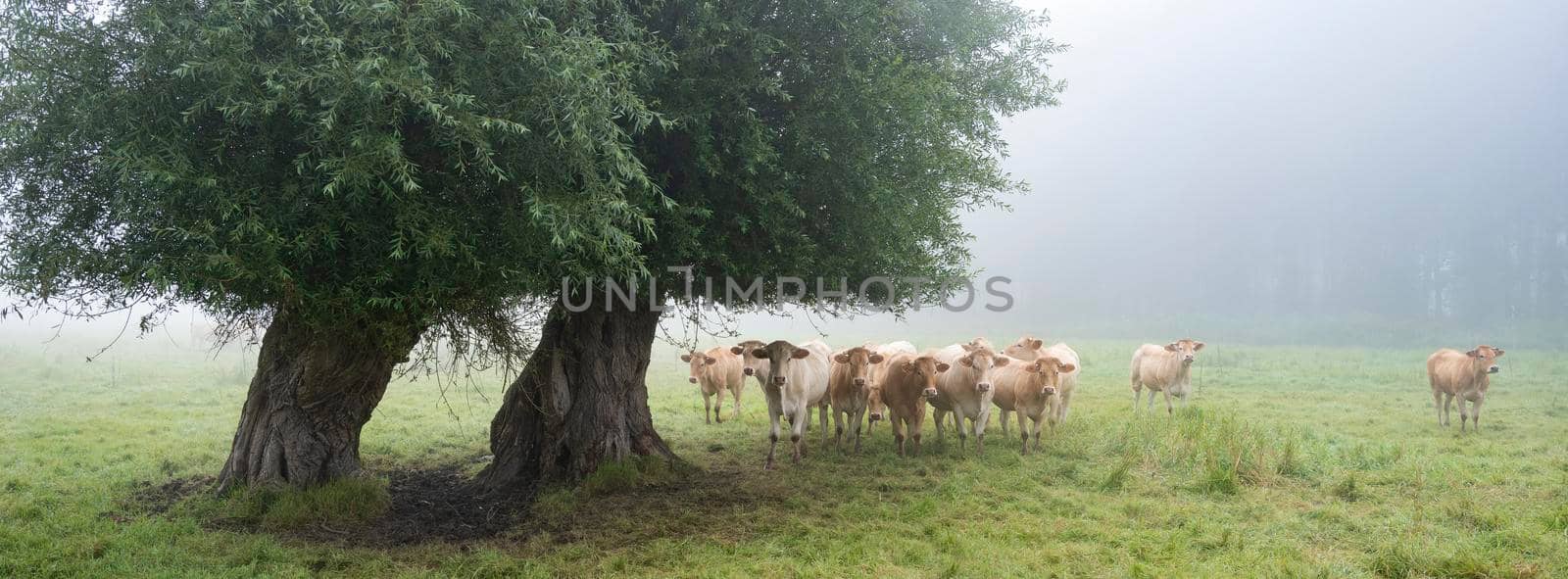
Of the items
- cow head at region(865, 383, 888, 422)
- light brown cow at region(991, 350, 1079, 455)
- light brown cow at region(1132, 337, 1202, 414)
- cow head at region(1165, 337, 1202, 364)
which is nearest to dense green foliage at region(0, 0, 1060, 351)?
cow head at region(865, 383, 888, 422)

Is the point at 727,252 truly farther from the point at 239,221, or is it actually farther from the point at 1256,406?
the point at 1256,406

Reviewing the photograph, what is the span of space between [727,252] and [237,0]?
486 cm

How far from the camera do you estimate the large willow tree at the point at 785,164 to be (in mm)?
8219

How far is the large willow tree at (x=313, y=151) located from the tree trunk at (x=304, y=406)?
5.00 ft

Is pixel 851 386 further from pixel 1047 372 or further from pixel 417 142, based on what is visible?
pixel 417 142

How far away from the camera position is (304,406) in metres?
9.27

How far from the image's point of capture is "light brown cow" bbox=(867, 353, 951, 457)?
12.0 meters

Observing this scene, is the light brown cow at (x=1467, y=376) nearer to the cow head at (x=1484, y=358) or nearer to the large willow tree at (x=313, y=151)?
the cow head at (x=1484, y=358)

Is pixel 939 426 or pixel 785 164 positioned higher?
pixel 785 164

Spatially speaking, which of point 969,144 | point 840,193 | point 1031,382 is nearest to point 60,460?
point 840,193

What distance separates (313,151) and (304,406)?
164 inches

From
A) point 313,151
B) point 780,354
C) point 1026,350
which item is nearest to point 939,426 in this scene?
point 780,354

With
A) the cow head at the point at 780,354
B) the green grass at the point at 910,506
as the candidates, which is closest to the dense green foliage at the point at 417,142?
the green grass at the point at 910,506

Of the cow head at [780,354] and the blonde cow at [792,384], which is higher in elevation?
the cow head at [780,354]
